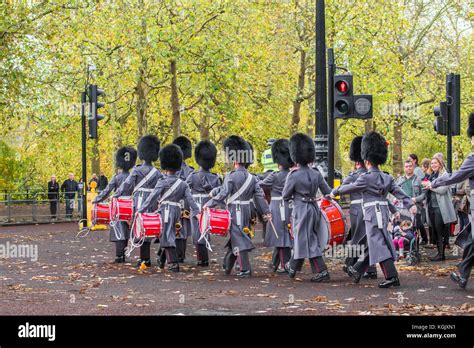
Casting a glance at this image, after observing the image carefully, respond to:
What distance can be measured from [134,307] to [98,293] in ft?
5.07

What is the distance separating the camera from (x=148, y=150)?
55.1ft

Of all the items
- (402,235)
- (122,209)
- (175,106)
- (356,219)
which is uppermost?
(175,106)

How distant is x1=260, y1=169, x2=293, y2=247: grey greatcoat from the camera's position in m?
14.6

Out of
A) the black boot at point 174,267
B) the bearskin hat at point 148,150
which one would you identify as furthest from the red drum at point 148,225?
the bearskin hat at point 148,150

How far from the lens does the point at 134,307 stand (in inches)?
416

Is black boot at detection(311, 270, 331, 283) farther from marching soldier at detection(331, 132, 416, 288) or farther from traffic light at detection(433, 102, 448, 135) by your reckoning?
traffic light at detection(433, 102, 448, 135)

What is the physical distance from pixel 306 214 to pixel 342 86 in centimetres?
294

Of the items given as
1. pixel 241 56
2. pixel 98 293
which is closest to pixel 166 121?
pixel 241 56

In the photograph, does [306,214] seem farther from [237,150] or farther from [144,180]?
[144,180]

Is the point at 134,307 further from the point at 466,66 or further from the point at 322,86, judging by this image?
the point at 466,66

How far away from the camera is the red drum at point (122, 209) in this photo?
1588 cm

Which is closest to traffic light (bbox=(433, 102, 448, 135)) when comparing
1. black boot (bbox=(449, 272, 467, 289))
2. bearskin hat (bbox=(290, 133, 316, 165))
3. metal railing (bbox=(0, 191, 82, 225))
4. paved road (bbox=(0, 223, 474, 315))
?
paved road (bbox=(0, 223, 474, 315))

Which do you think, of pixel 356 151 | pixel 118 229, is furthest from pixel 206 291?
pixel 118 229

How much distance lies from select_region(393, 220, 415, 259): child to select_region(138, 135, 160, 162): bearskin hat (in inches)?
166
